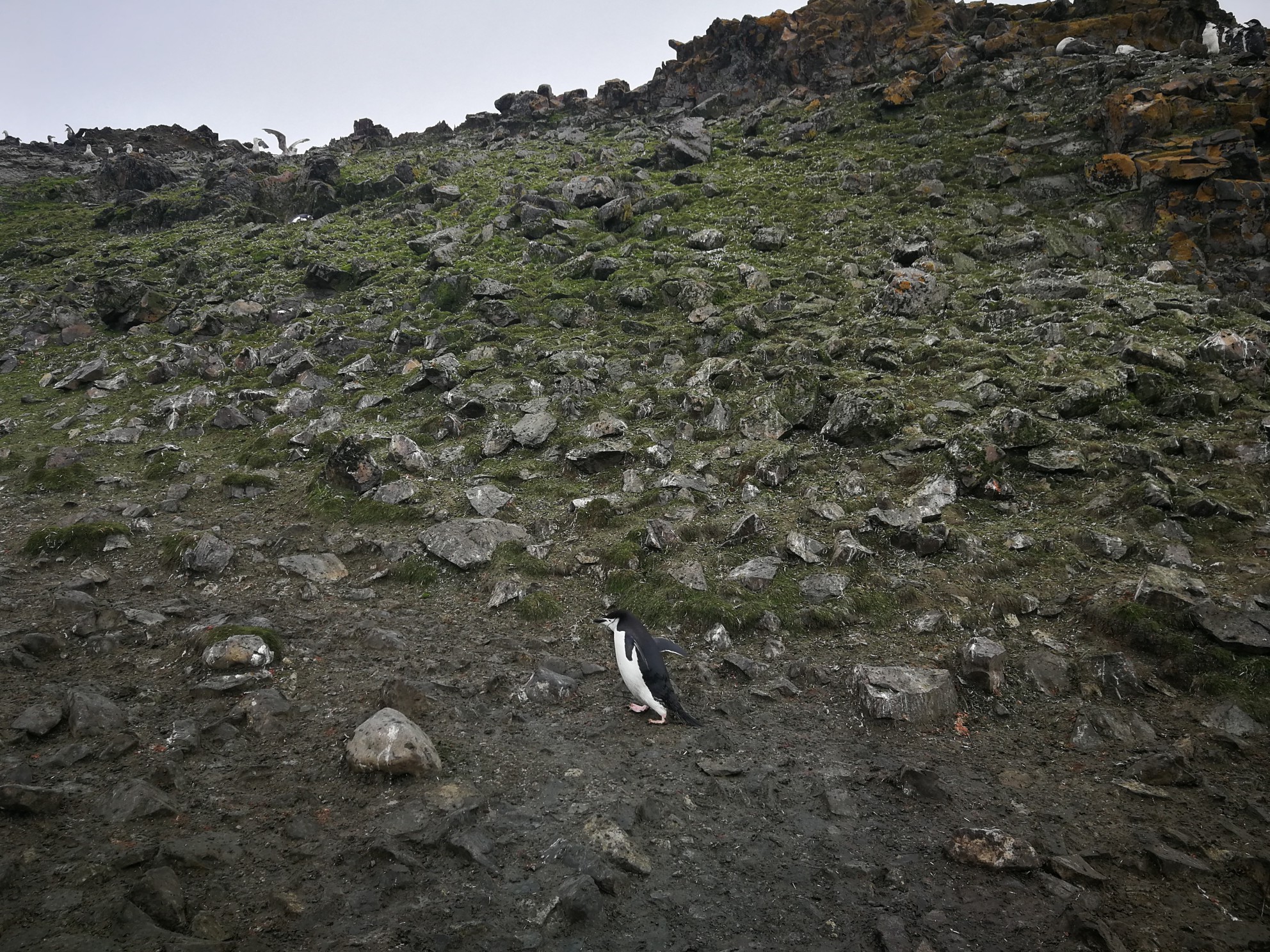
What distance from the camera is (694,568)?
11508 mm

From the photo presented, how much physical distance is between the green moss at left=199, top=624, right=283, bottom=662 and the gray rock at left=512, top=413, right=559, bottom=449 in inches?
323

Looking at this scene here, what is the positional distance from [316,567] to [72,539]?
5.32 m

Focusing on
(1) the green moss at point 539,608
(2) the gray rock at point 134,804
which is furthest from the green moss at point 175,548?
(2) the gray rock at point 134,804

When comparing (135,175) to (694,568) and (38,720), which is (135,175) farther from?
Result: (694,568)

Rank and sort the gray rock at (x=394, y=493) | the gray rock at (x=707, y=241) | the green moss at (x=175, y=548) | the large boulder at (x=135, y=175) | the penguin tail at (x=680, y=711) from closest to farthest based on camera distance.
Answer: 1. the penguin tail at (x=680, y=711)
2. the green moss at (x=175, y=548)
3. the gray rock at (x=394, y=493)
4. the gray rock at (x=707, y=241)
5. the large boulder at (x=135, y=175)

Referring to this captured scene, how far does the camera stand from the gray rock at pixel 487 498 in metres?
13.9

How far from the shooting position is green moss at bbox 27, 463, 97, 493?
15.9 metres

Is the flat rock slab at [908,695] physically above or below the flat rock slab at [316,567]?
below

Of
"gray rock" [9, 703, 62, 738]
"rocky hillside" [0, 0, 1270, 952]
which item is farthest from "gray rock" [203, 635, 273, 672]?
"gray rock" [9, 703, 62, 738]

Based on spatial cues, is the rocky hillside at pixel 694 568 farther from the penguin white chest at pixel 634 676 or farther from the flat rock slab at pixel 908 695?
the penguin white chest at pixel 634 676

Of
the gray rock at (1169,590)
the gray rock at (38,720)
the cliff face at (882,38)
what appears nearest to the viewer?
the gray rock at (38,720)

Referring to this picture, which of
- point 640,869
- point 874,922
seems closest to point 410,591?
point 640,869

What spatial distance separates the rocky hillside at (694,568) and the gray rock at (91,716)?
0.05 meters

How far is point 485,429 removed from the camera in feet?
57.3
